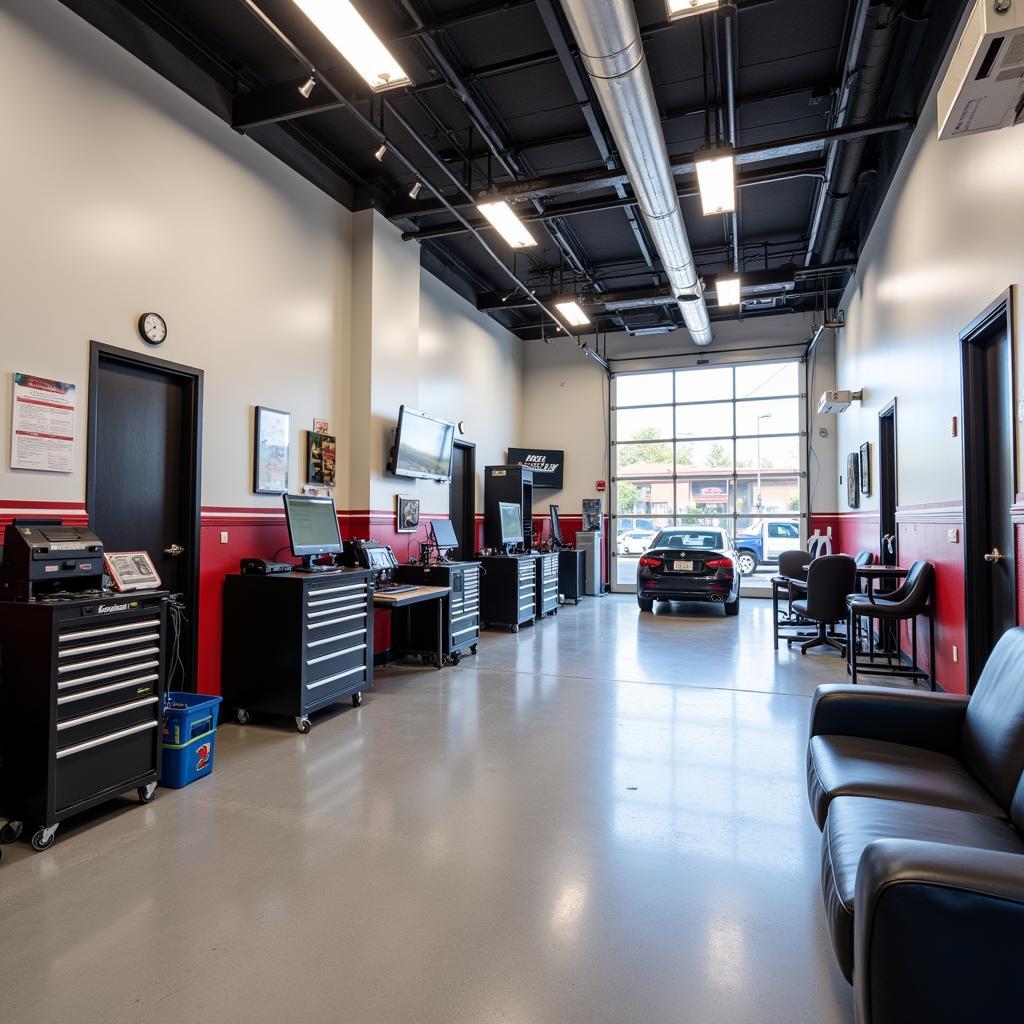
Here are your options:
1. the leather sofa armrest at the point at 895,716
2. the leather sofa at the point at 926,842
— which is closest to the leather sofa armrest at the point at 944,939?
the leather sofa at the point at 926,842

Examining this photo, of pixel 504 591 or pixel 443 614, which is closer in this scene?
pixel 443 614

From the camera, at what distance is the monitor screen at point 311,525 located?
160 inches

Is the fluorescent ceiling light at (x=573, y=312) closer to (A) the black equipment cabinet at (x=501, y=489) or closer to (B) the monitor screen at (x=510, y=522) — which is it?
(A) the black equipment cabinet at (x=501, y=489)

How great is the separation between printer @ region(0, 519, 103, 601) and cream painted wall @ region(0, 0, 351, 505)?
506 mm

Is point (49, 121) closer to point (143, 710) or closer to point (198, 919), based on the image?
point (143, 710)

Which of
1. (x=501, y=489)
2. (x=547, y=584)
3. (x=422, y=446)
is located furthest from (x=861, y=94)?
(x=547, y=584)

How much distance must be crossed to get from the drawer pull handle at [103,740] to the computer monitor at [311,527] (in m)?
1.41

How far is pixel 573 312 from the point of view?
315 inches

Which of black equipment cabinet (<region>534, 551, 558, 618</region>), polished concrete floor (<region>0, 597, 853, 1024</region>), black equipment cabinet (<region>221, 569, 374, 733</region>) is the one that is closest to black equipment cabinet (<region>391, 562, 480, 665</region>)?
black equipment cabinet (<region>221, 569, 374, 733</region>)

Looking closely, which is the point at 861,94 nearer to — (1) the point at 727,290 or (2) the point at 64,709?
(1) the point at 727,290

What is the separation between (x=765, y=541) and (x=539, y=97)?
24.5ft

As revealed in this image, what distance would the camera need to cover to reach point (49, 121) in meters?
3.11

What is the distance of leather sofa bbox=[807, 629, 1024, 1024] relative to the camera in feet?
3.46

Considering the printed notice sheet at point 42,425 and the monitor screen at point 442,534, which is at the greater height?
the printed notice sheet at point 42,425
